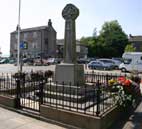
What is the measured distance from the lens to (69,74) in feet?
29.6

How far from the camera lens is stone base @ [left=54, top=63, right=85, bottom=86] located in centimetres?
898

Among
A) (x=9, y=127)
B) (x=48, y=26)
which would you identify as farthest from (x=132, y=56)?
(x=48, y=26)

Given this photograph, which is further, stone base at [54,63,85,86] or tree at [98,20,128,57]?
tree at [98,20,128,57]

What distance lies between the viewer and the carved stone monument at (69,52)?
911cm

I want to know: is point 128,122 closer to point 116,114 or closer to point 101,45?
point 116,114

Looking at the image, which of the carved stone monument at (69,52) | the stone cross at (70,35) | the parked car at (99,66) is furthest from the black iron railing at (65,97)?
the parked car at (99,66)

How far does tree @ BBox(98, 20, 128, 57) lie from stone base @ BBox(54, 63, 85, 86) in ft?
184

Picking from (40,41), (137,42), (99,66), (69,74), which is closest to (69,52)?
(69,74)

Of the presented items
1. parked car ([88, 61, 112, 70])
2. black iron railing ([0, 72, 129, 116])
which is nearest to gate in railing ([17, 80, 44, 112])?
black iron railing ([0, 72, 129, 116])

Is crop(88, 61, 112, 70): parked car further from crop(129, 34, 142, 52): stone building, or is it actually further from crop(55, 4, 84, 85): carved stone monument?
crop(129, 34, 142, 52): stone building

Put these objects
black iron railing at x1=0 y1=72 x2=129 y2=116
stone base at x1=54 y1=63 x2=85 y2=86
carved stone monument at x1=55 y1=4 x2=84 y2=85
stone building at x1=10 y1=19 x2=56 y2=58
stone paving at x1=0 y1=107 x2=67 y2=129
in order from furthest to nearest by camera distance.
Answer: stone building at x1=10 y1=19 x2=56 y2=58 → carved stone monument at x1=55 y1=4 x2=84 y2=85 → stone base at x1=54 y1=63 x2=85 y2=86 → black iron railing at x1=0 y1=72 x2=129 y2=116 → stone paving at x1=0 y1=107 x2=67 y2=129

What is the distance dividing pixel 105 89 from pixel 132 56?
2153 cm

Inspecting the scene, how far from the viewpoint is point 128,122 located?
6.90 metres

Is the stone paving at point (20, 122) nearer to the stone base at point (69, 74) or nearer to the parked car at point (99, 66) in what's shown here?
the stone base at point (69, 74)
